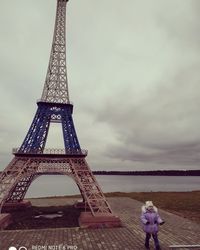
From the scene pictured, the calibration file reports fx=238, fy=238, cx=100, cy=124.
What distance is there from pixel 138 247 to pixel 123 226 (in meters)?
5.75

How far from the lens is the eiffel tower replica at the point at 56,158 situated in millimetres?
21797

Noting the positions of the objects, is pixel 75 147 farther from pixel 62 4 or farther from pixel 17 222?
pixel 62 4

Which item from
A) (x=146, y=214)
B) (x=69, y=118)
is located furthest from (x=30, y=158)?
(x=146, y=214)

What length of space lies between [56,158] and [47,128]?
5765mm

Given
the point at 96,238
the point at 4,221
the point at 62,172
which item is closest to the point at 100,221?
the point at 96,238

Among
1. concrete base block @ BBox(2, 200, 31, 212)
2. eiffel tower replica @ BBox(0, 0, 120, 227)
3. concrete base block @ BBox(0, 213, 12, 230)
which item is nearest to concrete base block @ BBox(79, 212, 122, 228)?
eiffel tower replica @ BBox(0, 0, 120, 227)

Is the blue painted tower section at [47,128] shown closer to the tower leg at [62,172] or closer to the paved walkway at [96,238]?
the tower leg at [62,172]

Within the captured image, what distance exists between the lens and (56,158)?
25.2 metres

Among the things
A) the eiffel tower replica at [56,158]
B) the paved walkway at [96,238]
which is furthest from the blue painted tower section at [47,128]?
the paved walkway at [96,238]

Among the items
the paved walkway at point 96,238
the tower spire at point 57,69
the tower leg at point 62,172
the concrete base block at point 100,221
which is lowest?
the paved walkway at point 96,238

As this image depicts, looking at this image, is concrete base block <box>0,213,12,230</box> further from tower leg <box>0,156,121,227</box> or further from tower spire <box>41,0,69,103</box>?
tower spire <box>41,0,69,103</box>

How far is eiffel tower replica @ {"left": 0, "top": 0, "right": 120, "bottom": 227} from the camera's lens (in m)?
21.8

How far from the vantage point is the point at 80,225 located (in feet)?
62.6

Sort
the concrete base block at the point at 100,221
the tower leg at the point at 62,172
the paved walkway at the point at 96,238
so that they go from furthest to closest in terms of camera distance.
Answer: the tower leg at the point at 62,172 → the concrete base block at the point at 100,221 → the paved walkway at the point at 96,238
